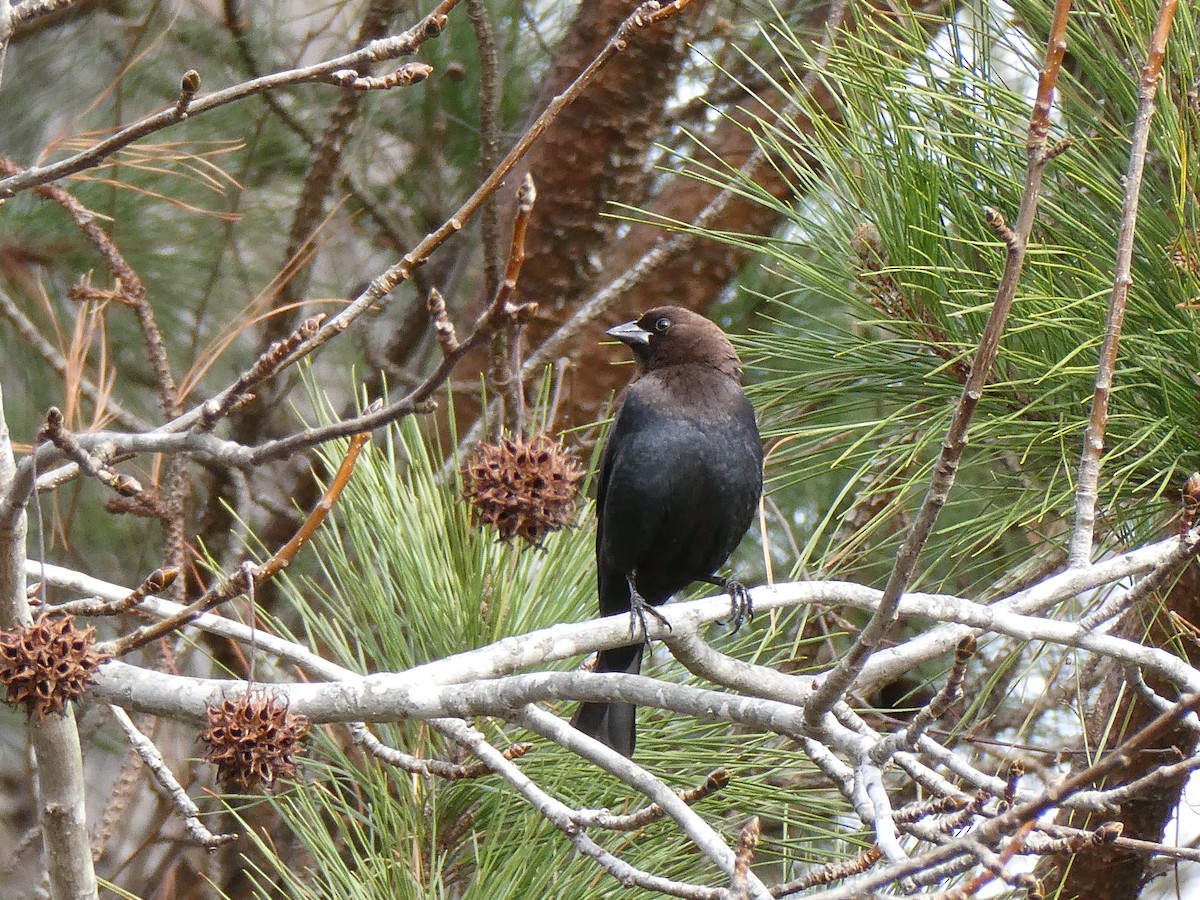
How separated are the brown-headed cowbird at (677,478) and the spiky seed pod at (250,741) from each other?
1.22 m

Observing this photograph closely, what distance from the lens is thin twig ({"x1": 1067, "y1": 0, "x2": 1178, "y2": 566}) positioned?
1.56 m

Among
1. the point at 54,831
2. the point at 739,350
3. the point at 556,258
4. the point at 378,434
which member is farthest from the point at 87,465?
the point at 378,434

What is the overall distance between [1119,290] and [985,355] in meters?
0.51

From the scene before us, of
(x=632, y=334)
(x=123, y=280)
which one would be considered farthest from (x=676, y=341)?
(x=123, y=280)

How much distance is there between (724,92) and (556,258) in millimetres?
807

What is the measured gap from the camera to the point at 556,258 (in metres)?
3.88

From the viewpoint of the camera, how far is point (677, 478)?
2.79 metres

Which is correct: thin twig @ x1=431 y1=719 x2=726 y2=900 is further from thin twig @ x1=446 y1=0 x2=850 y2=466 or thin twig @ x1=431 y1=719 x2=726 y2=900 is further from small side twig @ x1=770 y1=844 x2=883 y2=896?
thin twig @ x1=446 y1=0 x2=850 y2=466

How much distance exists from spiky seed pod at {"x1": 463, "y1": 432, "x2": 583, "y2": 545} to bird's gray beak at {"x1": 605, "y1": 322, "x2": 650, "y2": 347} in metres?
1.36

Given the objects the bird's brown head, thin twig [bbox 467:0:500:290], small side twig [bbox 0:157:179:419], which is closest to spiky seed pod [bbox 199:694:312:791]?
small side twig [bbox 0:157:179:419]

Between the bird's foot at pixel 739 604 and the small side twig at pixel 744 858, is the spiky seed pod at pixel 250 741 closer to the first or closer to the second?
the small side twig at pixel 744 858

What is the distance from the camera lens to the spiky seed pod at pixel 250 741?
4.72ft

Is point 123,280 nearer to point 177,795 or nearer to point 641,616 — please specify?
point 177,795

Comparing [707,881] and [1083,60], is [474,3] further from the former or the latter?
[707,881]
